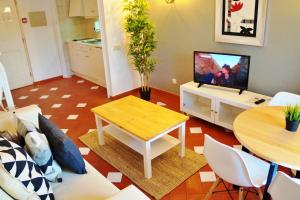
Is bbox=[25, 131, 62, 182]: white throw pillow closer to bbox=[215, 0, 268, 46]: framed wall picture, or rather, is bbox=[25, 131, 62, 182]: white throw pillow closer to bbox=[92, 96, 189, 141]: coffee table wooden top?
bbox=[92, 96, 189, 141]: coffee table wooden top

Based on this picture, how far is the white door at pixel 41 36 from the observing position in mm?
5105

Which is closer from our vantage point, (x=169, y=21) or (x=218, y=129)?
(x=218, y=129)

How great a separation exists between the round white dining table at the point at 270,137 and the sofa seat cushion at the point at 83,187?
3.31 feet

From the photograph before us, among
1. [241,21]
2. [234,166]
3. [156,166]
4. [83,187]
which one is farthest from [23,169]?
[241,21]

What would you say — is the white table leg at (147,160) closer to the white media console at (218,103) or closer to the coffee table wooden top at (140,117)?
the coffee table wooden top at (140,117)

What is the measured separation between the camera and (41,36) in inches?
211

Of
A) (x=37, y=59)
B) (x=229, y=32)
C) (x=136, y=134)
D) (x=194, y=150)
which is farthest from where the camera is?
(x=37, y=59)

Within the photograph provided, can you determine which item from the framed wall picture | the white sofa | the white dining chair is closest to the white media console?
the framed wall picture

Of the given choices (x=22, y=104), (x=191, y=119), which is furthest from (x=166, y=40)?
(x=22, y=104)

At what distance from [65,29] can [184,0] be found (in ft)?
9.67

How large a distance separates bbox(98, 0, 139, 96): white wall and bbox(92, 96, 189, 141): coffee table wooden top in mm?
1398

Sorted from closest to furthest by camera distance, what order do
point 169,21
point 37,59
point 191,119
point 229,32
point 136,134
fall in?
1. point 136,134
2. point 229,32
3. point 191,119
4. point 169,21
5. point 37,59

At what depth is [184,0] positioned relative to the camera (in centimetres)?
382

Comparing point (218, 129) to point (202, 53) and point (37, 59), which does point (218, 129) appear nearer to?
point (202, 53)
